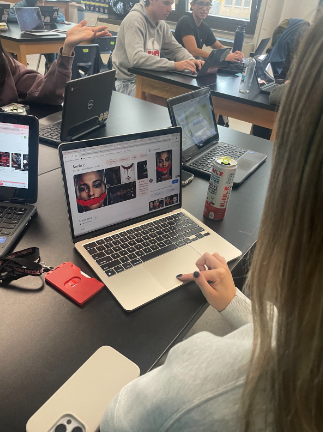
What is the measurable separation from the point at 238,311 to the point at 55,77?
58.4 inches

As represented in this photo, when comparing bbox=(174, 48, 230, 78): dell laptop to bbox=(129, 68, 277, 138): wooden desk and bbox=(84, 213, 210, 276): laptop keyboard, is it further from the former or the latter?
bbox=(84, 213, 210, 276): laptop keyboard

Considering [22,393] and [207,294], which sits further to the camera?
[207,294]

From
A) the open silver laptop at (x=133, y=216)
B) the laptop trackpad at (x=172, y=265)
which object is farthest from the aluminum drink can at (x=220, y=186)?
the laptop trackpad at (x=172, y=265)

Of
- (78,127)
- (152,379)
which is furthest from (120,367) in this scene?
(78,127)

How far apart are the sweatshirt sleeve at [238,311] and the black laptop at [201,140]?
57 cm

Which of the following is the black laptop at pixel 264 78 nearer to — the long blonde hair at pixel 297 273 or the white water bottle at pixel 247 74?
the white water bottle at pixel 247 74

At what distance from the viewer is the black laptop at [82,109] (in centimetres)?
124

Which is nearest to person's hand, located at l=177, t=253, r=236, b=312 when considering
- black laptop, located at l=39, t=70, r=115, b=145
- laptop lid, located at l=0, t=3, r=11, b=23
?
black laptop, located at l=39, t=70, r=115, b=145

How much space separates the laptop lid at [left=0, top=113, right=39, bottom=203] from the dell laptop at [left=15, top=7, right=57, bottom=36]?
9.22ft

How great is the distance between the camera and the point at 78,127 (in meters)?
1.38

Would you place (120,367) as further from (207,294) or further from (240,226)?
(240,226)

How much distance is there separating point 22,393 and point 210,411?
0.33 metres

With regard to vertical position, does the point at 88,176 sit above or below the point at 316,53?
below

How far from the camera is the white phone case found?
19.8 inches
